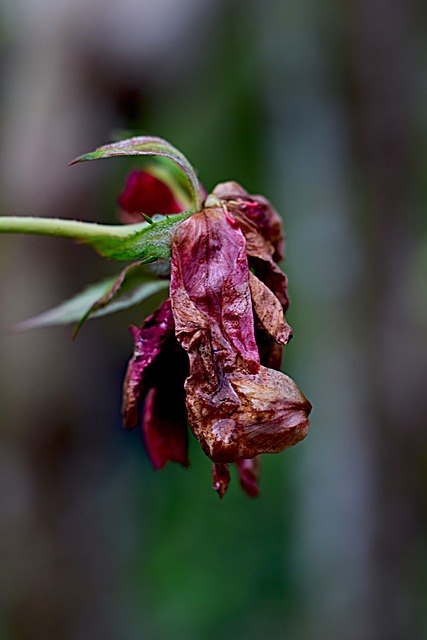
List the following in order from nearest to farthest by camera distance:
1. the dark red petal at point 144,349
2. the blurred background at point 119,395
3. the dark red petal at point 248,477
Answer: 1. the dark red petal at point 144,349
2. the dark red petal at point 248,477
3. the blurred background at point 119,395

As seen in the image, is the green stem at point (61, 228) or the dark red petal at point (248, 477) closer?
the green stem at point (61, 228)

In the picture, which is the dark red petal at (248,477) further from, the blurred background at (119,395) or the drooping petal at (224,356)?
the blurred background at (119,395)

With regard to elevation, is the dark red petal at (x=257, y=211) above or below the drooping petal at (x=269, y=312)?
above

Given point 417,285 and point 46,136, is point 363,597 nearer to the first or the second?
point 417,285

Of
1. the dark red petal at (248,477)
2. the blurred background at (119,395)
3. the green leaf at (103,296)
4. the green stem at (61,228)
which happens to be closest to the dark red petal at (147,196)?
the green leaf at (103,296)

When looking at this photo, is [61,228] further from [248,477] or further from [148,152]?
[248,477]

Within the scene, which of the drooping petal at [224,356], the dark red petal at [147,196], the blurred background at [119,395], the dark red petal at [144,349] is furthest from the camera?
the blurred background at [119,395]

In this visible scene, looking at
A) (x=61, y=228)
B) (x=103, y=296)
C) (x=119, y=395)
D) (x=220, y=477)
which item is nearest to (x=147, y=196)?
(x=103, y=296)
